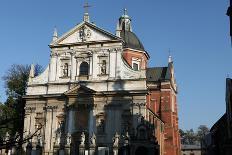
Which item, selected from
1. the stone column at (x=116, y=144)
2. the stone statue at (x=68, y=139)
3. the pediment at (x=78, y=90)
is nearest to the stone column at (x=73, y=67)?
the pediment at (x=78, y=90)

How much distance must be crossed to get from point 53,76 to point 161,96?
42.4 ft

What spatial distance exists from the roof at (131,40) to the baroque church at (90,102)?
7.47 metres

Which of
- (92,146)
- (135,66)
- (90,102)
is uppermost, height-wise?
(135,66)

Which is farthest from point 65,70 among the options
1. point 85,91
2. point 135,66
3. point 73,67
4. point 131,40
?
point 131,40

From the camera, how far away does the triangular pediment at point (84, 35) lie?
114 ft

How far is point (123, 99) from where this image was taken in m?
32.2

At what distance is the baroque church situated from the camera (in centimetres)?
3050

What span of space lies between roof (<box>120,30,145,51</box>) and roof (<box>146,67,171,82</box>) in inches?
140

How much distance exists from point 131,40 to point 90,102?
13212 mm

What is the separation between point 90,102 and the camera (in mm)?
32688

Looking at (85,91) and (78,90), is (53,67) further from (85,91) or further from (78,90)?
(85,91)

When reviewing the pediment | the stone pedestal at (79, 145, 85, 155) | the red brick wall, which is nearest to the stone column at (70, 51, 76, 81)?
the pediment

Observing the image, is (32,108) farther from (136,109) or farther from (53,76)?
(136,109)

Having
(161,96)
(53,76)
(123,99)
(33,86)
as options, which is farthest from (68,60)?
(161,96)
